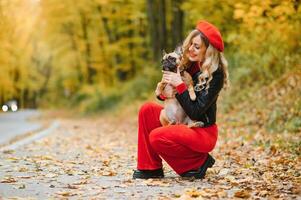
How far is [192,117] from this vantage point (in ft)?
19.8

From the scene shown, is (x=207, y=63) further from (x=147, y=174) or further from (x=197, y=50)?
(x=147, y=174)

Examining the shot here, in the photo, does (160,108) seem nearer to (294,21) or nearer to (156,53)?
(294,21)

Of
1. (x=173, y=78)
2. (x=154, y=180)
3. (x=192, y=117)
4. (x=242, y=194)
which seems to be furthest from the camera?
(x=154, y=180)

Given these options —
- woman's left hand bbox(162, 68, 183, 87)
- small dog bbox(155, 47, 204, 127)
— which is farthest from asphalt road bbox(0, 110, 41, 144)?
woman's left hand bbox(162, 68, 183, 87)

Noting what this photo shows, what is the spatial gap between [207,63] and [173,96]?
20.5 inches

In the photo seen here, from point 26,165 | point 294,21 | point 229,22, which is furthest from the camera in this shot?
point 229,22

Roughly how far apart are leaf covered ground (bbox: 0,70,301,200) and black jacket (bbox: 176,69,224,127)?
2.57 feet

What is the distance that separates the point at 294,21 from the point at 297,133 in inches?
113

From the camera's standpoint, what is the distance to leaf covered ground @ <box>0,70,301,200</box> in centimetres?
561

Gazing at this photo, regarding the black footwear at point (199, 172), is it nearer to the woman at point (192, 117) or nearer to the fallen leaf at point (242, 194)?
the woman at point (192, 117)

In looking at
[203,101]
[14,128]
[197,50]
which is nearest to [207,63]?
[197,50]

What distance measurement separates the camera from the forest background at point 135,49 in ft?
43.4

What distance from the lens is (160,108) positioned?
6.40 m

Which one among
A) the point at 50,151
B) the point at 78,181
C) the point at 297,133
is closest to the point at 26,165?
the point at 78,181
